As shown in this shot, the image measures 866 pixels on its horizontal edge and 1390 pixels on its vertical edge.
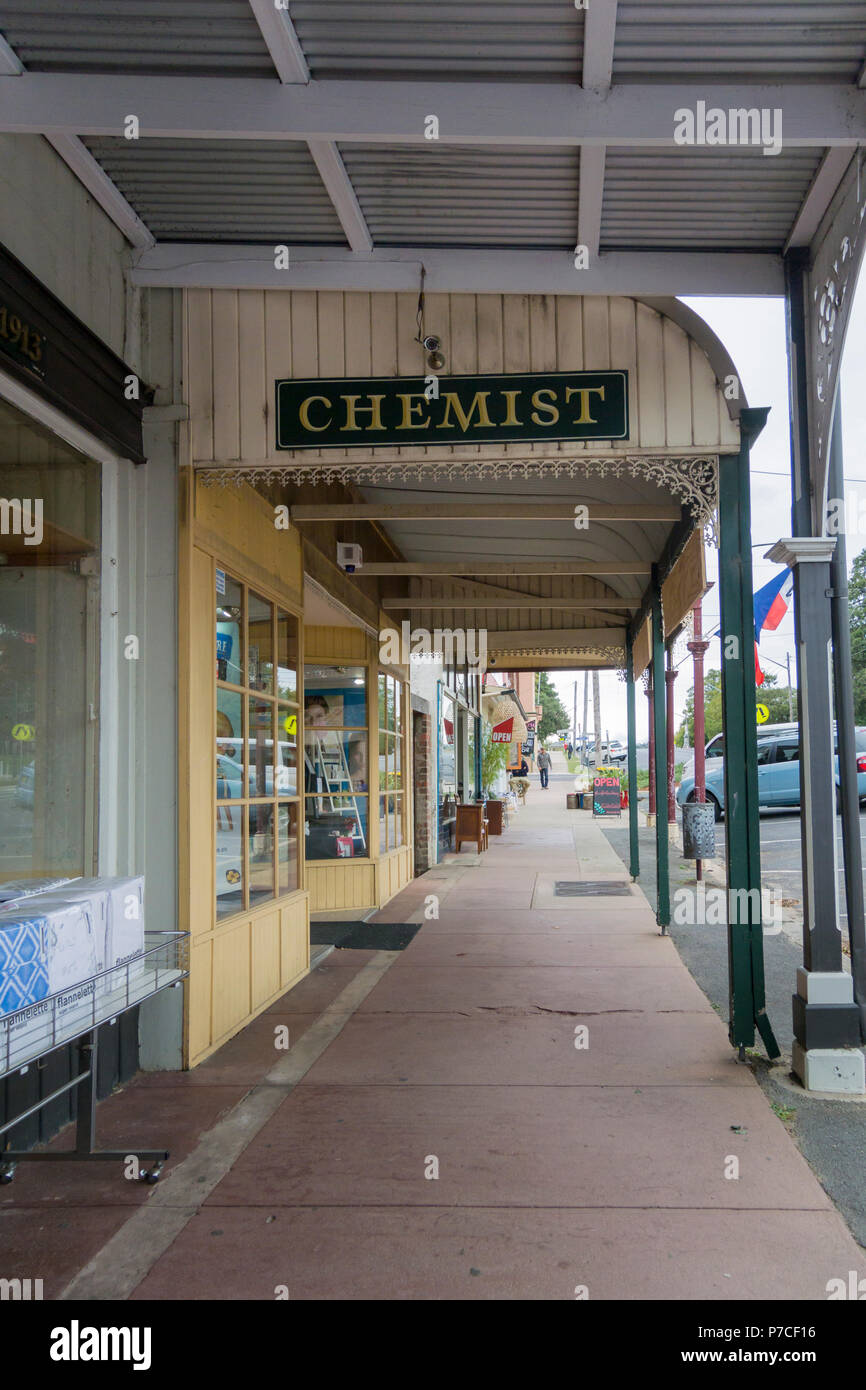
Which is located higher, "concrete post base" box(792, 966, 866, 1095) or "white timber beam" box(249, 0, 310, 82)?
"white timber beam" box(249, 0, 310, 82)

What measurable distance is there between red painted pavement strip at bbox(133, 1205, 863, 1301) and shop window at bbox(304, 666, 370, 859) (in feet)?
21.4

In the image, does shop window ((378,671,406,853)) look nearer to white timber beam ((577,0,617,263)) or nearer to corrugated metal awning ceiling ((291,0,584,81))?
white timber beam ((577,0,617,263))

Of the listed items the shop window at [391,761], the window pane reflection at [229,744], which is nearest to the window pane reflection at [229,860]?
the window pane reflection at [229,744]

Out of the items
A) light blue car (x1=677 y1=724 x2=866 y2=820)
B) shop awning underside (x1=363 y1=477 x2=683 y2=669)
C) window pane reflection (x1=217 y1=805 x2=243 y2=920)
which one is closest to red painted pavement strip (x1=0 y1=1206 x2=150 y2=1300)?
window pane reflection (x1=217 y1=805 x2=243 y2=920)

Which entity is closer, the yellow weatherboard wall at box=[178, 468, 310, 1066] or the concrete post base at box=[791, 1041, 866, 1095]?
the concrete post base at box=[791, 1041, 866, 1095]

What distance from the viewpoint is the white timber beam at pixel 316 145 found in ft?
11.4

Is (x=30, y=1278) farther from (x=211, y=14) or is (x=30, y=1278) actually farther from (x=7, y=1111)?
(x=211, y=14)

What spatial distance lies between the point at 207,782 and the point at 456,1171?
247 centimetres

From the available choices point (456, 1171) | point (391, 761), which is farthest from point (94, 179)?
point (391, 761)

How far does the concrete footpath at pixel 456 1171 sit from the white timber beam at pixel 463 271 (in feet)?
13.2

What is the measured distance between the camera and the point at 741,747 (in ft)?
17.7

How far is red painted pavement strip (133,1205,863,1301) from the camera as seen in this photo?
3.02 metres

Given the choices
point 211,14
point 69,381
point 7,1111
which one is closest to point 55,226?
point 69,381

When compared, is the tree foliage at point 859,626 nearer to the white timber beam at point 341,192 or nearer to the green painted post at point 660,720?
the green painted post at point 660,720
